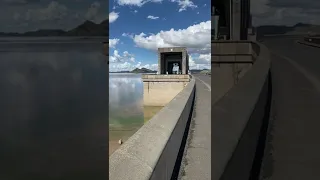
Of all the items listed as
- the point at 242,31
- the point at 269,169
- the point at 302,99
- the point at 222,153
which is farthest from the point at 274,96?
the point at 222,153

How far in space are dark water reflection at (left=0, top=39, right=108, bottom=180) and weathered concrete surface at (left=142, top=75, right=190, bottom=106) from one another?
12.6m

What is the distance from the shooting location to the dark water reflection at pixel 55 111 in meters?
1.04

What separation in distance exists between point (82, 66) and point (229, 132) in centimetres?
62

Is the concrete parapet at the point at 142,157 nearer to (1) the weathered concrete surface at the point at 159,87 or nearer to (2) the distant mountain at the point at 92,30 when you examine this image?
(2) the distant mountain at the point at 92,30

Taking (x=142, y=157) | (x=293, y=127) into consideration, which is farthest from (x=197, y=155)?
(x=142, y=157)

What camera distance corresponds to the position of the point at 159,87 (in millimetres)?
20625

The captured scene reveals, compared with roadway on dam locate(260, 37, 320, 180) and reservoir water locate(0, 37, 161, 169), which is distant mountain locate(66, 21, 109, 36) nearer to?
reservoir water locate(0, 37, 161, 169)

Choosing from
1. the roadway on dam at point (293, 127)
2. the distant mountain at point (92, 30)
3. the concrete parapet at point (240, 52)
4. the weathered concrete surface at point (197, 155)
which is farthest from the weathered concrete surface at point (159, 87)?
the distant mountain at point (92, 30)

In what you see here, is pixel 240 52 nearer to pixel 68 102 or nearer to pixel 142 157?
pixel 68 102

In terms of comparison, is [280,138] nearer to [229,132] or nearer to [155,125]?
[155,125]

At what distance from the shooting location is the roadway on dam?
183 centimetres

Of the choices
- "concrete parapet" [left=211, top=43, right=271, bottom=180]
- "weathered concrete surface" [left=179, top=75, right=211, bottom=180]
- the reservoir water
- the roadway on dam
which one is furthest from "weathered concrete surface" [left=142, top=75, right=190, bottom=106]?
"concrete parapet" [left=211, top=43, right=271, bottom=180]

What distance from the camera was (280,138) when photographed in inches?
91.7

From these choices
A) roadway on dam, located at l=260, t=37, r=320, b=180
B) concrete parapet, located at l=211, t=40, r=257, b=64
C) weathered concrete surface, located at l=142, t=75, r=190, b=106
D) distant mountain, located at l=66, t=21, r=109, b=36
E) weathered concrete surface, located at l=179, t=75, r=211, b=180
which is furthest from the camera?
weathered concrete surface, located at l=142, t=75, r=190, b=106
